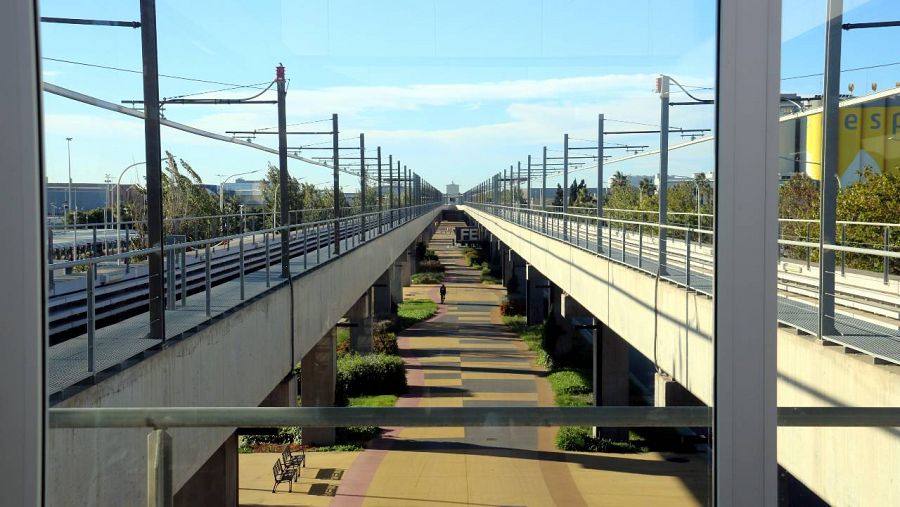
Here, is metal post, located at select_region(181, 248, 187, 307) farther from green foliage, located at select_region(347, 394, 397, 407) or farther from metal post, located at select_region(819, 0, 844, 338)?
metal post, located at select_region(819, 0, 844, 338)

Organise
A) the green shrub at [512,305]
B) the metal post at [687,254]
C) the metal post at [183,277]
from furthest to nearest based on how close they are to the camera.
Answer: the metal post at [183,277] → the green shrub at [512,305] → the metal post at [687,254]

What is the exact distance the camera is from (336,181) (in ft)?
26.1

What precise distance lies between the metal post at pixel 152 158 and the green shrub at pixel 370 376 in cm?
82

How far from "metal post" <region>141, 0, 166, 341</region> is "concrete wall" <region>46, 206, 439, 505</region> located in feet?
0.94

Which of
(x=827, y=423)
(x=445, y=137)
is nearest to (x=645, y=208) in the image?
(x=445, y=137)

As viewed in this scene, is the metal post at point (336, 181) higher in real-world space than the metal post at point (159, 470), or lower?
higher

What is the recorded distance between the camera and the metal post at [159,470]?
216 centimetres

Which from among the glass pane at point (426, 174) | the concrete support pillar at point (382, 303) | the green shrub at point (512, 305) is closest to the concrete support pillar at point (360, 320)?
the concrete support pillar at point (382, 303)

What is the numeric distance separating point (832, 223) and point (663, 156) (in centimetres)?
113

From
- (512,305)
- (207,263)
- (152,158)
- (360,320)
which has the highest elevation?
(152,158)

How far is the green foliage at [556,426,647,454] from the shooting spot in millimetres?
2268

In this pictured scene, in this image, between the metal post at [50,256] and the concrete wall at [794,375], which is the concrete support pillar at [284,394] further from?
the concrete wall at [794,375]

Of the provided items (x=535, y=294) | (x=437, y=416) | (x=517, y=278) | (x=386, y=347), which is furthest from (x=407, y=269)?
(x=437, y=416)

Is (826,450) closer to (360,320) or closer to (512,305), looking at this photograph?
(512,305)
